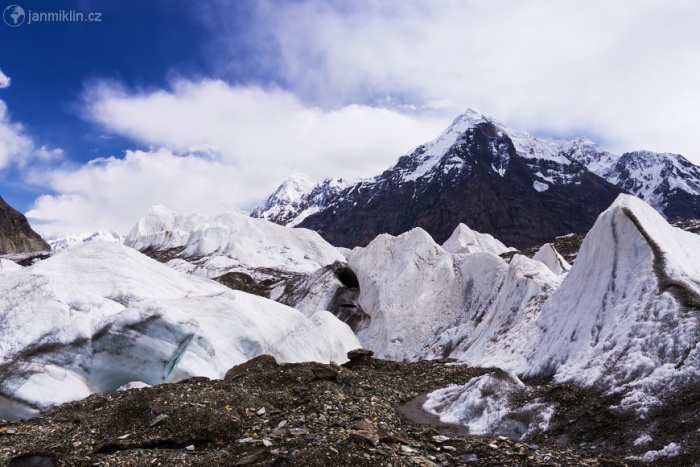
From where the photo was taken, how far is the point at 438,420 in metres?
13.9

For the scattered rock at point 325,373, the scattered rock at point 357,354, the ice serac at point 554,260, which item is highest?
the ice serac at point 554,260

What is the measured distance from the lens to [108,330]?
18547 millimetres

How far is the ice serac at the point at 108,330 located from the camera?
54.9ft

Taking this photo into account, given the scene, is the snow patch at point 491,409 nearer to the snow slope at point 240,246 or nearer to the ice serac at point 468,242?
the ice serac at point 468,242

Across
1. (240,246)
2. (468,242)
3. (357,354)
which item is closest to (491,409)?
(357,354)

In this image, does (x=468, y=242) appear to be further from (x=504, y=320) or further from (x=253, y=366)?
(x=253, y=366)

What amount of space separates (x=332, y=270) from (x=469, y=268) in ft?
54.8

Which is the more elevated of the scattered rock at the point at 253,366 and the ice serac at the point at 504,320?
the ice serac at the point at 504,320

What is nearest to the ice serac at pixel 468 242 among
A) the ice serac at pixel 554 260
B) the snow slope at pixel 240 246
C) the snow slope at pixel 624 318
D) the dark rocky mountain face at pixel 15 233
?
the ice serac at pixel 554 260

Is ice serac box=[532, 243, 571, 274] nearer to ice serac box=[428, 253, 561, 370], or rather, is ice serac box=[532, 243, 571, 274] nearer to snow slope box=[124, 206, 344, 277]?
ice serac box=[428, 253, 561, 370]

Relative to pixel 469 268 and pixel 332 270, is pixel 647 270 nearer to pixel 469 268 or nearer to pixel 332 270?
pixel 469 268

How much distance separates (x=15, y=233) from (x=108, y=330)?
5221 inches

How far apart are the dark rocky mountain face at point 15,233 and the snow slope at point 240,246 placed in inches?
1100

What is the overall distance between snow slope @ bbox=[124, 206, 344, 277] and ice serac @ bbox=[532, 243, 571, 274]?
2434 inches
